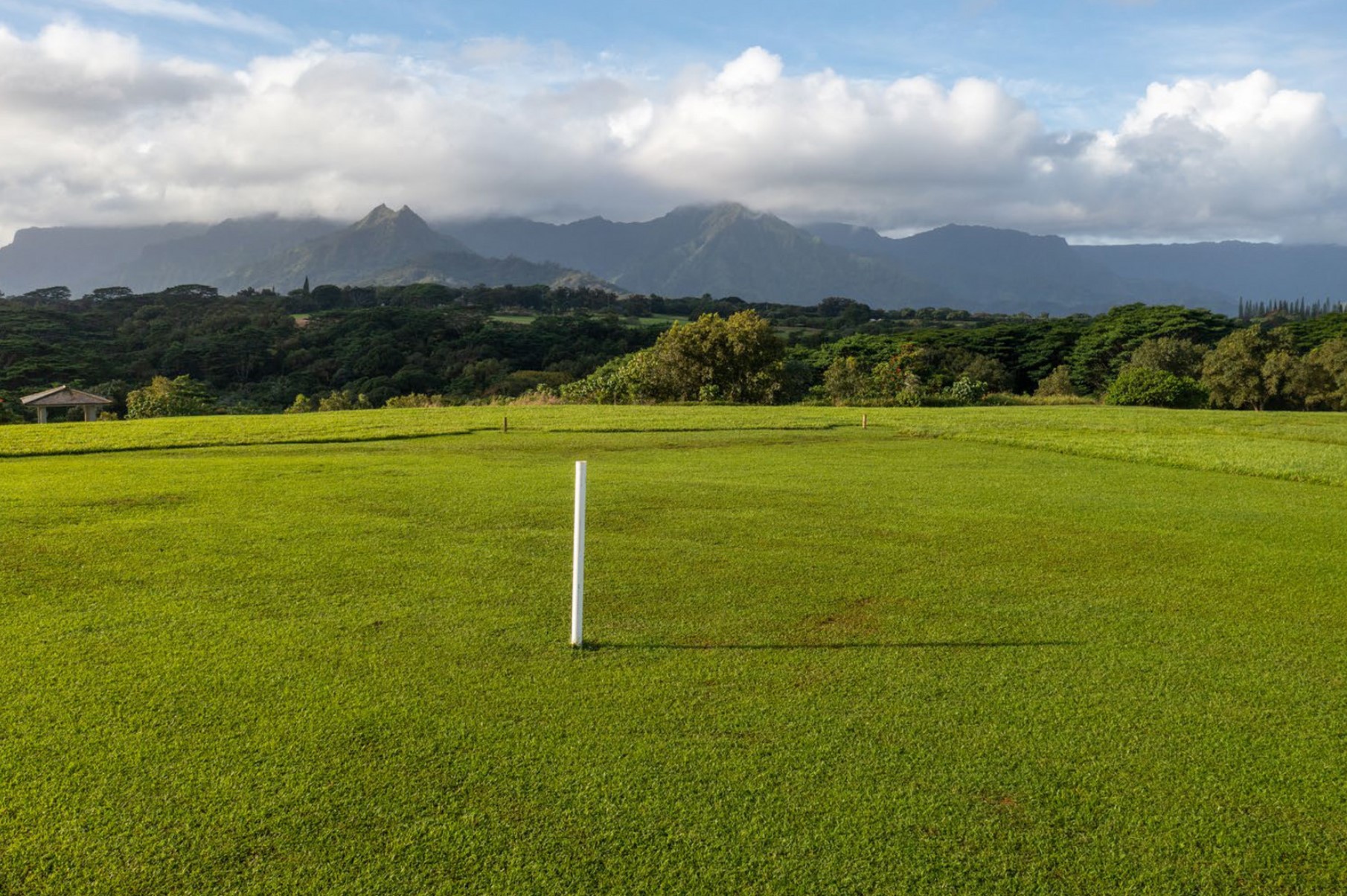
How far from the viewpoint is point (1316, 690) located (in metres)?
5.52

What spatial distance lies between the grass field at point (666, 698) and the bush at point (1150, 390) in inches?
1307

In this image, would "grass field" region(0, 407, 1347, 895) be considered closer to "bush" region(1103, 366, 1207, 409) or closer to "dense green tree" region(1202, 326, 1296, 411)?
"bush" region(1103, 366, 1207, 409)

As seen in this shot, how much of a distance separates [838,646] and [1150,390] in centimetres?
4120

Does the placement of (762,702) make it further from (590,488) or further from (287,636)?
(590,488)

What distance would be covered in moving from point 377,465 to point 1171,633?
1225 centimetres

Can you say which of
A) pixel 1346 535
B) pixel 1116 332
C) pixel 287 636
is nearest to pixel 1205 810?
pixel 287 636

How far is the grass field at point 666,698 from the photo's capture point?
3.70 meters

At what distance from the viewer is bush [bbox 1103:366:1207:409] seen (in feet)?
135

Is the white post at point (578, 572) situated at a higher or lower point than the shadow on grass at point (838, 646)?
higher

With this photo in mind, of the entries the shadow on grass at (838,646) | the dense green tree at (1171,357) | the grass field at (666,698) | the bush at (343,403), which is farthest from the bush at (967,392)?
the shadow on grass at (838,646)

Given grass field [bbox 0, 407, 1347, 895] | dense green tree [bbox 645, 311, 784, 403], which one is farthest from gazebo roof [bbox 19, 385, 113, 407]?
grass field [bbox 0, 407, 1347, 895]

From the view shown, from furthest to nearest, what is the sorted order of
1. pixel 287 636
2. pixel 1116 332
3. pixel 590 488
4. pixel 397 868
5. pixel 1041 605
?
pixel 1116 332
pixel 590 488
pixel 1041 605
pixel 287 636
pixel 397 868

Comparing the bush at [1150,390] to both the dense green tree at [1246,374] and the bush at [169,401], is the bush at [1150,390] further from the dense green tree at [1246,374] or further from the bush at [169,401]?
the bush at [169,401]

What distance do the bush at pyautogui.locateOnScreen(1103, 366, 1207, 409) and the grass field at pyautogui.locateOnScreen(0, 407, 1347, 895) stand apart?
1307 inches
